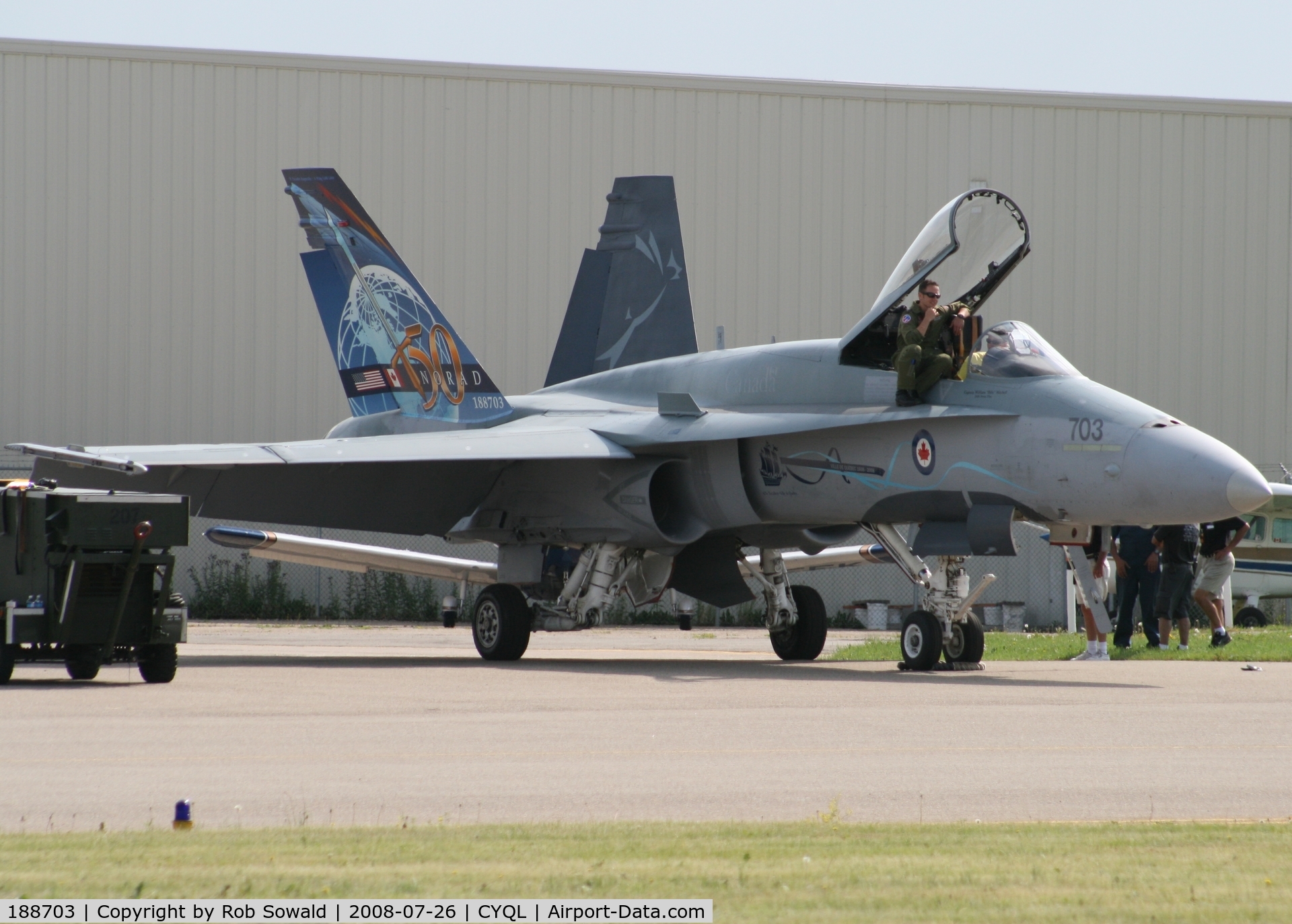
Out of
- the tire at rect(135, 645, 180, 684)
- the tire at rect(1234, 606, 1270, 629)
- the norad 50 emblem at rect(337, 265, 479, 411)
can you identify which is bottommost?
the tire at rect(1234, 606, 1270, 629)

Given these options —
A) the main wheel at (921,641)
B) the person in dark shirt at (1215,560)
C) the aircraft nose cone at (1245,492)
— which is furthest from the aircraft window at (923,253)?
the person in dark shirt at (1215,560)

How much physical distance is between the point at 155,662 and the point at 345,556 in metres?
10.3

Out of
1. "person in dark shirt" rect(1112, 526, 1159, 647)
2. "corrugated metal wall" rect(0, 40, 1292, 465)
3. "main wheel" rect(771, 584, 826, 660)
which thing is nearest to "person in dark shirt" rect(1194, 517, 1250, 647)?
"person in dark shirt" rect(1112, 526, 1159, 647)

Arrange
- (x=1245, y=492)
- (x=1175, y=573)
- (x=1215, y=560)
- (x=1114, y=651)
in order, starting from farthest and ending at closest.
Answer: (x=1215, y=560) < (x=1175, y=573) < (x=1114, y=651) < (x=1245, y=492)

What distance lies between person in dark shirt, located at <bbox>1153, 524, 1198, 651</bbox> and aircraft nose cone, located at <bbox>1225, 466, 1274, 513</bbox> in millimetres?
4649

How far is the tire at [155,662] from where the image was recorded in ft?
35.4

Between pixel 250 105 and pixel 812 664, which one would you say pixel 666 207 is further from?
pixel 250 105

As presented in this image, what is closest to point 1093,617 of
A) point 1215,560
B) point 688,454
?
point 1215,560

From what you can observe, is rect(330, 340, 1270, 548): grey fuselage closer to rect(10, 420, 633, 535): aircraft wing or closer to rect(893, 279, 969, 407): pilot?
rect(893, 279, 969, 407): pilot

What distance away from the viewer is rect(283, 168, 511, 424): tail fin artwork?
1570 cm

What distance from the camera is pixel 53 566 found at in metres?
10.3

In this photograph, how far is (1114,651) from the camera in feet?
48.5
